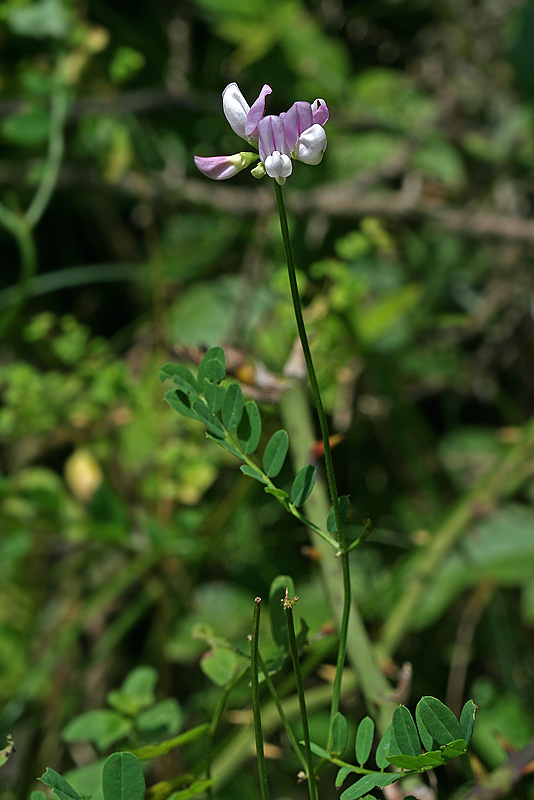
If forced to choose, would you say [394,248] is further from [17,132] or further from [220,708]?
[220,708]

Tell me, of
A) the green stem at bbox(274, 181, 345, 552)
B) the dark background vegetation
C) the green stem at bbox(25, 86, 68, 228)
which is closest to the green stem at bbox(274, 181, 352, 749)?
the green stem at bbox(274, 181, 345, 552)

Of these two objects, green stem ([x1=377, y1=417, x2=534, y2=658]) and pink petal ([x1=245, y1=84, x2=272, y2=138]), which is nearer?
pink petal ([x1=245, y1=84, x2=272, y2=138])

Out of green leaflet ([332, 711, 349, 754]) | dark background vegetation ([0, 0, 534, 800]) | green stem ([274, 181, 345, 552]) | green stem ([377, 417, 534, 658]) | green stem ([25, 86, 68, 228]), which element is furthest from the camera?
green stem ([25, 86, 68, 228])

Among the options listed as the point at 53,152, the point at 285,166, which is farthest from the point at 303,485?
the point at 53,152

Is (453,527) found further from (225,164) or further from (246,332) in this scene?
(225,164)

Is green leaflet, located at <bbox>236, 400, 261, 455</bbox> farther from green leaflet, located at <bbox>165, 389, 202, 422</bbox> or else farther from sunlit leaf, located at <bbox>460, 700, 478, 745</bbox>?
sunlit leaf, located at <bbox>460, 700, 478, 745</bbox>

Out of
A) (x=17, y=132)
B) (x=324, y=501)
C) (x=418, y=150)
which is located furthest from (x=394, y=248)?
(x=324, y=501)

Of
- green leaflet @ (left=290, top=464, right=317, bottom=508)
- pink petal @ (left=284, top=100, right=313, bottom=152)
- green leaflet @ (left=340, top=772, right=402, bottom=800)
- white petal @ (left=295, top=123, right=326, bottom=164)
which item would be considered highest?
pink petal @ (left=284, top=100, right=313, bottom=152)
